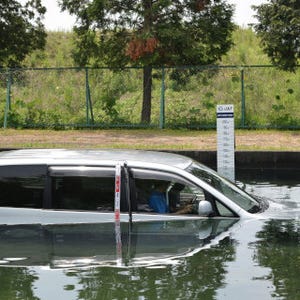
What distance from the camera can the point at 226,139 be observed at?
43.1ft

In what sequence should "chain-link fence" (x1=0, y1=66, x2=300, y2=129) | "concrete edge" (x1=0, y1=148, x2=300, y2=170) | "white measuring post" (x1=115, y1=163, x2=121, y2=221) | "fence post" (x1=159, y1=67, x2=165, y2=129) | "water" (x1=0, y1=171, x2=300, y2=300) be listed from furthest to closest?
"chain-link fence" (x1=0, y1=66, x2=300, y2=129) → "fence post" (x1=159, y1=67, x2=165, y2=129) → "concrete edge" (x1=0, y1=148, x2=300, y2=170) → "white measuring post" (x1=115, y1=163, x2=121, y2=221) → "water" (x1=0, y1=171, x2=300, y2=300)

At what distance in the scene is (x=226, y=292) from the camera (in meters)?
6.36

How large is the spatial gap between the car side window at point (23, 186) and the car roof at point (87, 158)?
10 cm

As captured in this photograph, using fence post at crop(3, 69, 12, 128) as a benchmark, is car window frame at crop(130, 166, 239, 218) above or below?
below

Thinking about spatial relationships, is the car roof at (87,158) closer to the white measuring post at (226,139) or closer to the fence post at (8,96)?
the white measuring post at (226,139)

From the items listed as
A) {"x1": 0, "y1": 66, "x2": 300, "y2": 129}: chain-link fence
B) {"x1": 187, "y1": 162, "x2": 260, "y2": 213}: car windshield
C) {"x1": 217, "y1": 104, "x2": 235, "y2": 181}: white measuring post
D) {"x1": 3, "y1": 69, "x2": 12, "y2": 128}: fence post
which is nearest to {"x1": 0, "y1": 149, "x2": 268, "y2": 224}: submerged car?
{"x1": 187, "y1": 162, "x2": 260, "y2": 213}: car windshield

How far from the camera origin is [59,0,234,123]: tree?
22.3 meters

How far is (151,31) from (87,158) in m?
14.4

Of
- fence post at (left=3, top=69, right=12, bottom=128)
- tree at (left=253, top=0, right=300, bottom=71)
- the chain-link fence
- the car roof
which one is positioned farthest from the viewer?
fence post at (left=3, top=69, right=12, bottom=128)

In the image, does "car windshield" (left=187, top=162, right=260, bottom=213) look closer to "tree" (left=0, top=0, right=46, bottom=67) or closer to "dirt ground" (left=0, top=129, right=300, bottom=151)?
"dirt ground" (left=0, top=129, right=300, bottom=151)

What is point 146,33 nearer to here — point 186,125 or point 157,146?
point 186,125

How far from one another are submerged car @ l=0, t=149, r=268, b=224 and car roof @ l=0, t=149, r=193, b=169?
0.03m

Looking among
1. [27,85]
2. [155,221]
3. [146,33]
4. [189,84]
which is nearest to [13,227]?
[155,221]

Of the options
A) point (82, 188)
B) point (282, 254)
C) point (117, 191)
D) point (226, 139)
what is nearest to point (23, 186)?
point (82, 188)
